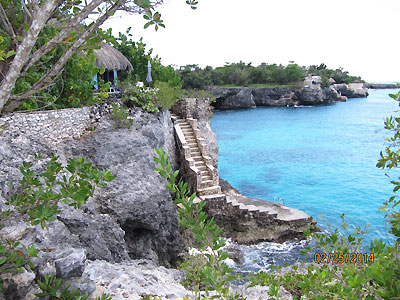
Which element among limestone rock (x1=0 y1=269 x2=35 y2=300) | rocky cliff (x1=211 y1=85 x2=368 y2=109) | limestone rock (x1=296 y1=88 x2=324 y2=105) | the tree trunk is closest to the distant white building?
rocky cliff (x1=211 y1=85 x2=368 y2=109)

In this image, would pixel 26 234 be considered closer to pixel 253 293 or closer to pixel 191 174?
pixel 253 293

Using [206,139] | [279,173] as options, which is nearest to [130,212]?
[206,139]

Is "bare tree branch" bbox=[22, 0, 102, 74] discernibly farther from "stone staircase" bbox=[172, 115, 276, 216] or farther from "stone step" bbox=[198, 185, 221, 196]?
"stone step" bbox=[198, 185, 221, 196]

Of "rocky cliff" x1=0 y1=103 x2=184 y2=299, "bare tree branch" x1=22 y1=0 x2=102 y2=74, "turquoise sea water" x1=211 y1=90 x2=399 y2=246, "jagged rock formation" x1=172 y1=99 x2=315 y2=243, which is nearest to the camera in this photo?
"bare tree branch" x1=22 y1=0 x2=102 y2=74

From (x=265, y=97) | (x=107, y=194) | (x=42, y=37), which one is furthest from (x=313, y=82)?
(x=42, y=37)

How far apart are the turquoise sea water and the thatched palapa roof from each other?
10926 millimetres

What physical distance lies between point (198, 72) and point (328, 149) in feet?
150

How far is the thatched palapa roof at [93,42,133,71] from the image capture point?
14.5 meters

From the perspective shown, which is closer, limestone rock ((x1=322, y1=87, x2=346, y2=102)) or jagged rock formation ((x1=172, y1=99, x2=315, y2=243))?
jagged rock formation ((x1=172, y1=99, x2=315, y2=243))

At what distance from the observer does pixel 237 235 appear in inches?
541

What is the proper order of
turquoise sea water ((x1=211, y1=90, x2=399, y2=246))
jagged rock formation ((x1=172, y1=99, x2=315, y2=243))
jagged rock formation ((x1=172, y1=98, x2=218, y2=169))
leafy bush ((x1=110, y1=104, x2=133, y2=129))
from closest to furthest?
leafy bush ((x1=110, y1=104, x2=133, y2=129))
jagged rock formation ((x1=172, y1=99, x2=315, y2=243))
jagged rock formation ((x1=172, y1=98, x2=218, y2=169))
turquoise sea water ((x1=211, y1=90, x2=399, y2=246))

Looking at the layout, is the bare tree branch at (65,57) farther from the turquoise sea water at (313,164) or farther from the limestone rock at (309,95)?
the limestone rock at (309,95)

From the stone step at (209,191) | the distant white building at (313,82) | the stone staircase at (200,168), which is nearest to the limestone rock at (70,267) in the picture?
the stone staircase at (200,168)

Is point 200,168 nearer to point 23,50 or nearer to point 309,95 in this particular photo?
point 23,50
